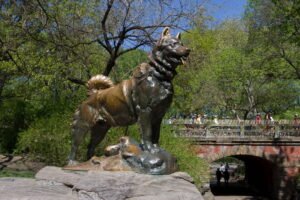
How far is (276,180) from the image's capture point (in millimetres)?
30359

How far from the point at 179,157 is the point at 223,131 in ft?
50.8

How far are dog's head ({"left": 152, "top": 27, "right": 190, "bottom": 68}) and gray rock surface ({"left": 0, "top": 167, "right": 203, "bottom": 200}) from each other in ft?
5.16

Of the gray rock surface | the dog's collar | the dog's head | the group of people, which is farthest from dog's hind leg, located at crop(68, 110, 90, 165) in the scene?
the group of people

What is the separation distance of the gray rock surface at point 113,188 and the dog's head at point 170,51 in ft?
5.16

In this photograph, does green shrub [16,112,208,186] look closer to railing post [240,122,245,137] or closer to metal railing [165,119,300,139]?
metal railing [165,119,300,139]

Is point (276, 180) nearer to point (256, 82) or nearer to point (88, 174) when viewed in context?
point (256, 82)

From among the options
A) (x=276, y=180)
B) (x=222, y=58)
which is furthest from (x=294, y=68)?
(x=222, y=58)

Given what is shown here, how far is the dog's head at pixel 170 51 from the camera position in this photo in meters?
6.96

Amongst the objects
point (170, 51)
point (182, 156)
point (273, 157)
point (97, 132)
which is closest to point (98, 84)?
point (97, 132)

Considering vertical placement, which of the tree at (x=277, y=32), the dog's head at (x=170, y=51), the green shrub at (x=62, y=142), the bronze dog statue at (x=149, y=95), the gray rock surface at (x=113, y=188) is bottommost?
the gray rock surface at (x=113, y=188)

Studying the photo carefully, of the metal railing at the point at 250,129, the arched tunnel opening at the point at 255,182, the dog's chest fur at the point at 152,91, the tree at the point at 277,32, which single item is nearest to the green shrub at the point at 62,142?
the dog's chest fur at the point at 152,91

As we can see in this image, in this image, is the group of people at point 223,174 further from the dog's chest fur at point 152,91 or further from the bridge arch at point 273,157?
the dog's chest fur at point 152,91

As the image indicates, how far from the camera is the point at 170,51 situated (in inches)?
274

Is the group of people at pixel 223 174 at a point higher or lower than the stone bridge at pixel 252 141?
lower
